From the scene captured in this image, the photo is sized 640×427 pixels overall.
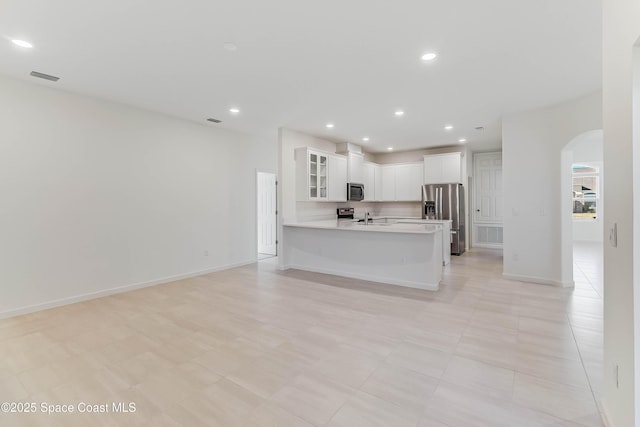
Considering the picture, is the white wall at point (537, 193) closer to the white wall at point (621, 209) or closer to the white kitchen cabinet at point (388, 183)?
the white wall at point (621, 209)

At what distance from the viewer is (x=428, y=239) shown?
4543mm

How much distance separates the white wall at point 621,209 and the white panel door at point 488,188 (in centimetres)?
725

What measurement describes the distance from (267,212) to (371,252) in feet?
11.8

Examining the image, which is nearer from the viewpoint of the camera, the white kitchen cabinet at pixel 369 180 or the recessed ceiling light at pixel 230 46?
the recessed ceiling light at pixel 230 46

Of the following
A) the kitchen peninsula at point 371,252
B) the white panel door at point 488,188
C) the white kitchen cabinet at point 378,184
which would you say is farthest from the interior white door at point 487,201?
the kitchen peninsula at point 371,252

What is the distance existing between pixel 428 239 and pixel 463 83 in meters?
2.20

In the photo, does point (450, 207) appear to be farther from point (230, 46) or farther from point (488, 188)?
point (230, 46)

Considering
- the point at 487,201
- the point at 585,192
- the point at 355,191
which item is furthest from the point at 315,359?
the point at 585,192

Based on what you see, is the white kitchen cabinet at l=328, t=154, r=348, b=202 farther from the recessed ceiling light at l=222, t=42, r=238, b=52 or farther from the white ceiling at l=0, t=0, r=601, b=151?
the recessed ceiling light at l=222, t=42, r=238, b=52

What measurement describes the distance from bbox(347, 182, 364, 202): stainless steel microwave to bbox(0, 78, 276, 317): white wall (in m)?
2.69

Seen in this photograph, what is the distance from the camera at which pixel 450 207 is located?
24.0 ft

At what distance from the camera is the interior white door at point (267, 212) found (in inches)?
303

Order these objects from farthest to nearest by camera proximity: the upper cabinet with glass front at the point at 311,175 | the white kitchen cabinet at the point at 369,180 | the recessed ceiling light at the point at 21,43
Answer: the white kitchen cabinet at the point at 369,180, the upper cabinet with glass front at the point at 311,175, the recessed ceiling light at the point at 21,43

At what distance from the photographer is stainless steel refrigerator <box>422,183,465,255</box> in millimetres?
7258
